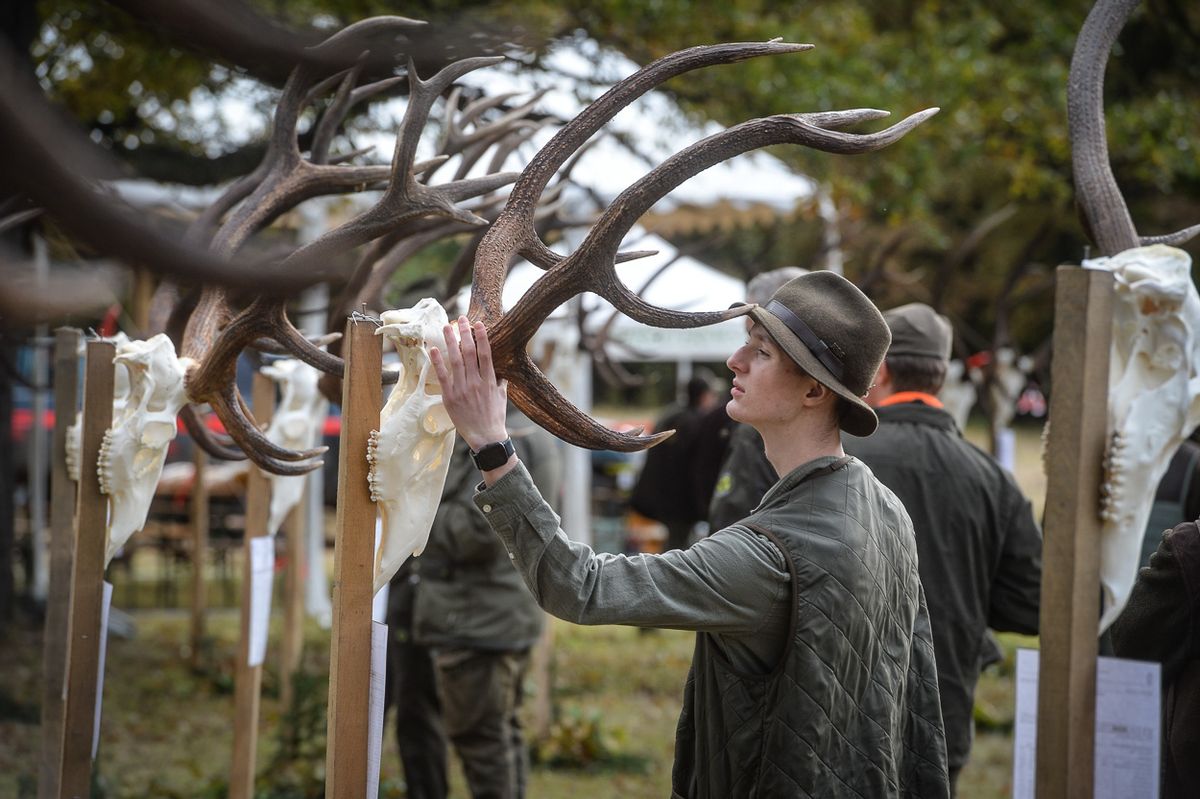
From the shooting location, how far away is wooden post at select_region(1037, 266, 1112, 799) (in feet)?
7.84

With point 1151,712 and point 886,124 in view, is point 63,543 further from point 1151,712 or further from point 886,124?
point 886,124

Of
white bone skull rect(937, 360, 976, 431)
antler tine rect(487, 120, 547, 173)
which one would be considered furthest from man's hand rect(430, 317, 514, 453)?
white bone skull rect(937, 360, 976, 431)

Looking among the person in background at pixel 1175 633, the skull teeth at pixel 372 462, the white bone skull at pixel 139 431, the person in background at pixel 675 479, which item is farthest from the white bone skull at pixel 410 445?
the person in background at pixel 675 479

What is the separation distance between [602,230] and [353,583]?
2.50 feet

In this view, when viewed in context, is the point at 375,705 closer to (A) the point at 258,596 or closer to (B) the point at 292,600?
(A) the point at 258,596

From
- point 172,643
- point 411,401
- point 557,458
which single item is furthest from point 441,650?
point 172,643

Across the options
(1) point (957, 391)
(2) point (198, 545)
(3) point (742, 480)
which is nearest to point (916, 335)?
(3) point (742, 480)

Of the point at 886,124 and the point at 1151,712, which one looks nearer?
the point at 1151,712

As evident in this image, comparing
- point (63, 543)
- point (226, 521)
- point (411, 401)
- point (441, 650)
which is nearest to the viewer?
point (411, 401)

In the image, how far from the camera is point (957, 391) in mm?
7086

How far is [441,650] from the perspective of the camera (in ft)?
14.7

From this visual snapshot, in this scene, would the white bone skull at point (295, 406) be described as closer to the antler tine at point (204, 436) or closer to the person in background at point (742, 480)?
the antler tine at point (204, 436)

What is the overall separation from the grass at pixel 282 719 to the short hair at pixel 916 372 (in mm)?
2756

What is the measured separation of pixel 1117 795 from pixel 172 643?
7.61m
